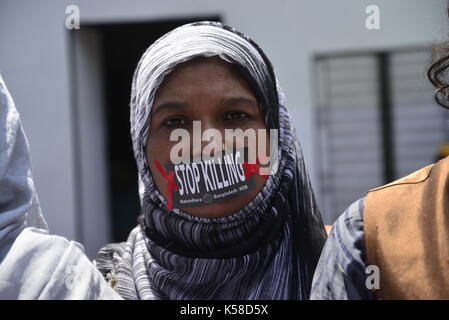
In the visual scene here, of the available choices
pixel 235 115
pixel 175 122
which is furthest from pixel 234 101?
pixel 175 122

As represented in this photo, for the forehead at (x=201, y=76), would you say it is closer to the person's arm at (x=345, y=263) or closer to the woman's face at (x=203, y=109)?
the woman's face at (x=203, y=109)

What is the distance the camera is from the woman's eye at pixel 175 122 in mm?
1690

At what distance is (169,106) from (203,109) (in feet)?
0.31

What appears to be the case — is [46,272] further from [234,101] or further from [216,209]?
[234,101]

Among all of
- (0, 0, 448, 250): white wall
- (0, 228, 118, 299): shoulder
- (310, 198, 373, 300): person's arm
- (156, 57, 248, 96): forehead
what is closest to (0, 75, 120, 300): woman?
(0, 228, 118, 299): shoulder

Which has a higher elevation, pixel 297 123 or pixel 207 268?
pixel 297 123

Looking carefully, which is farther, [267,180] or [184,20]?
[184,20]

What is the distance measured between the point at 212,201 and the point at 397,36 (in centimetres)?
329

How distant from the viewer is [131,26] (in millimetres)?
5090

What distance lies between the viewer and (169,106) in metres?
1.71

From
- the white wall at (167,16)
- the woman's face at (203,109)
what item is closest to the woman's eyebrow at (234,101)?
the woman's face at (203,109)
